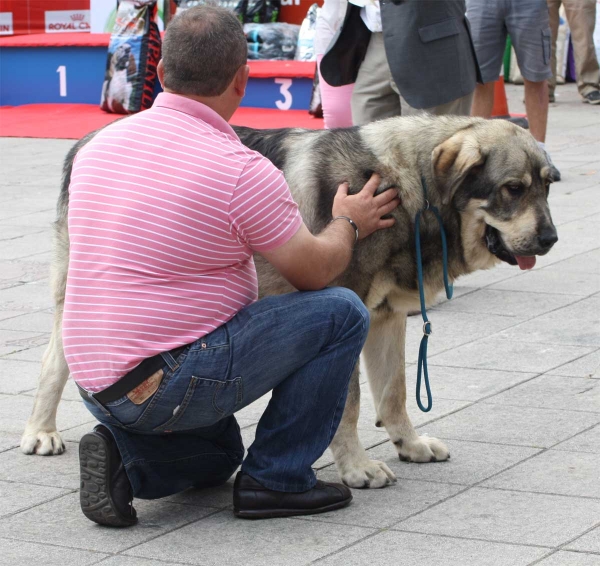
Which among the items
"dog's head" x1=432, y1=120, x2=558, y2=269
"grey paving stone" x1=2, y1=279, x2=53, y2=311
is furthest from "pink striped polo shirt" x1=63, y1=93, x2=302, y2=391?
"grey paving stone" x1=2, y1=279, x2=53, y2=311

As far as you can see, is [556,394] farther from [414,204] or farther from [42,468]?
[42,468]

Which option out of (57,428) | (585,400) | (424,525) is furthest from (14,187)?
(424,525)

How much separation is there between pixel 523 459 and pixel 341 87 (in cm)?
286

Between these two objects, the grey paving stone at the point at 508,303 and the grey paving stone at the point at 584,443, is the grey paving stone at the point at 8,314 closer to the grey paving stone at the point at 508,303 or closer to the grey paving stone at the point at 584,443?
the grey paving stone at the point at 508,303

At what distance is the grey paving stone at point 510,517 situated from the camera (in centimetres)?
321

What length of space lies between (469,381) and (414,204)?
1.32 m

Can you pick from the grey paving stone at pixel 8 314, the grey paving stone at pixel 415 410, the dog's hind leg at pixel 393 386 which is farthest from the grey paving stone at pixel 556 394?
the grey paving stone at pixel 8 314

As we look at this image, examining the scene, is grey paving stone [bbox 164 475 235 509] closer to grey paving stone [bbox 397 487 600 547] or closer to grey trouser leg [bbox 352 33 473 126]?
grey paving stone [bbox 397 487 600 547]

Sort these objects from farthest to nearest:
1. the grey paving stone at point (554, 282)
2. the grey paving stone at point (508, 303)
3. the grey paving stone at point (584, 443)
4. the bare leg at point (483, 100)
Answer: the bare leg at point (483, 100)
the grey paving stone at point (554, 282)
the grey paving stone at point (508, 303)
the grey paving stone at point (584, 443)

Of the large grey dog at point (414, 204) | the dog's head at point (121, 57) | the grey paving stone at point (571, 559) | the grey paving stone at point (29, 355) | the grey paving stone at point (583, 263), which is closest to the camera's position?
the grey paving stone at point (571, 559)

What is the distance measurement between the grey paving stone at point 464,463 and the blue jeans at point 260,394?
21.9 inches

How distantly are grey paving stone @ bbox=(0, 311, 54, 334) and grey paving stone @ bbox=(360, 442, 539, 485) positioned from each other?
2.37m

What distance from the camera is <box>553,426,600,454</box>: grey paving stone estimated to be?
3938mm

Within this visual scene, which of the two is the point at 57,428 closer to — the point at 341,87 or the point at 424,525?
the point at 424,525
